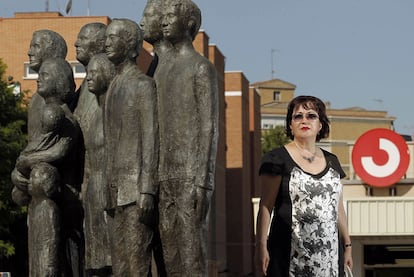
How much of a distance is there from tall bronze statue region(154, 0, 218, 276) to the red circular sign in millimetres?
38242

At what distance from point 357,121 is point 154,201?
129 meters

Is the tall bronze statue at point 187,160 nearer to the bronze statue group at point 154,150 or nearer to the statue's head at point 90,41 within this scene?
the bronze statue group at point 154,150

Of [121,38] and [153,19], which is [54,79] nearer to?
[121,38]

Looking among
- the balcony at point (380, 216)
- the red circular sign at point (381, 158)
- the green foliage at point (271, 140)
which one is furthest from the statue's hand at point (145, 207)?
the green foliage at point (271, 140)

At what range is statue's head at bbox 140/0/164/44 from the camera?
10945mm

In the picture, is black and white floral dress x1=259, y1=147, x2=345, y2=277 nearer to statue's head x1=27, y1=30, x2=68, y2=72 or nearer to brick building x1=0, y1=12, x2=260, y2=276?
statue's head x1=27, y1=30, x2=68, y2=72

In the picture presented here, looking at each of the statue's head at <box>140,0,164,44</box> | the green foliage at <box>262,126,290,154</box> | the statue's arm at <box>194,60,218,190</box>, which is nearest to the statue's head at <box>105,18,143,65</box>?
the statue's head at <box>140,0,164,44</box>

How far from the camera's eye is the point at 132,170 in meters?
10.5

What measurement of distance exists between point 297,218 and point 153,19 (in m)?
2.46

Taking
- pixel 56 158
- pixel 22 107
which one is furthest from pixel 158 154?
pixel 22 107

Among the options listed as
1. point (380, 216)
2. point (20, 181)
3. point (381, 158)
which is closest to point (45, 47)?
point (20, 181)

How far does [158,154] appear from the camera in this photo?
417 inches

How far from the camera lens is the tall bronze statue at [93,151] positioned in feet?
38.6

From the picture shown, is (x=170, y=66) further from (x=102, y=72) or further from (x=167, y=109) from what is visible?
(x=102, y=72)
